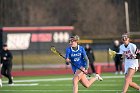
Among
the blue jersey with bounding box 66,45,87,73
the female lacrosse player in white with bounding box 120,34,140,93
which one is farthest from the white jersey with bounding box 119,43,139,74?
the blue jersey with bounding box 66,45,87,73

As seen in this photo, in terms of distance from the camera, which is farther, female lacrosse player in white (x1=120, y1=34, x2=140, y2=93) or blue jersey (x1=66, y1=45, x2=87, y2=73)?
female lacrosse player in white (x1=120, y1=34, x2=140, y2=93)

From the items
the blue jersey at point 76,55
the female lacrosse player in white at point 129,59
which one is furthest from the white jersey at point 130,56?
the blue jersey at point 76,55

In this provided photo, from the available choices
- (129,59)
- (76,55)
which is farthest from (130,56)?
(76,55)

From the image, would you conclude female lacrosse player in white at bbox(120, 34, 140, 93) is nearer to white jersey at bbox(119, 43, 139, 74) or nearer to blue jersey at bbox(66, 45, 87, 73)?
white jersey at bbox(119, 43, 139, 74)

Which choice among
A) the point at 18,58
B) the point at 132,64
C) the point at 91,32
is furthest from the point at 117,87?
the point at 91,32

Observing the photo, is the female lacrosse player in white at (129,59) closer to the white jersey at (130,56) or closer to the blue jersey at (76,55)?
the white jersey at (130,56)

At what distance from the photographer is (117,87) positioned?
2186 cm

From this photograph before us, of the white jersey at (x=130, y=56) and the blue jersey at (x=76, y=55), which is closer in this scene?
the blue jersey at (x=76, y=55)

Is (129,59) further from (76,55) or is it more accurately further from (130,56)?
(76,55)

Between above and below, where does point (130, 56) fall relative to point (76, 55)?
below

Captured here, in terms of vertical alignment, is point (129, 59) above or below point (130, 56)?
below

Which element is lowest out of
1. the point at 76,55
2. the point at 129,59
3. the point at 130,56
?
the point at 129,59

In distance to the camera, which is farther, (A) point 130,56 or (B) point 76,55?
(A) point 130,56

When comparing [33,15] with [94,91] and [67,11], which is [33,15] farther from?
[94,91]
